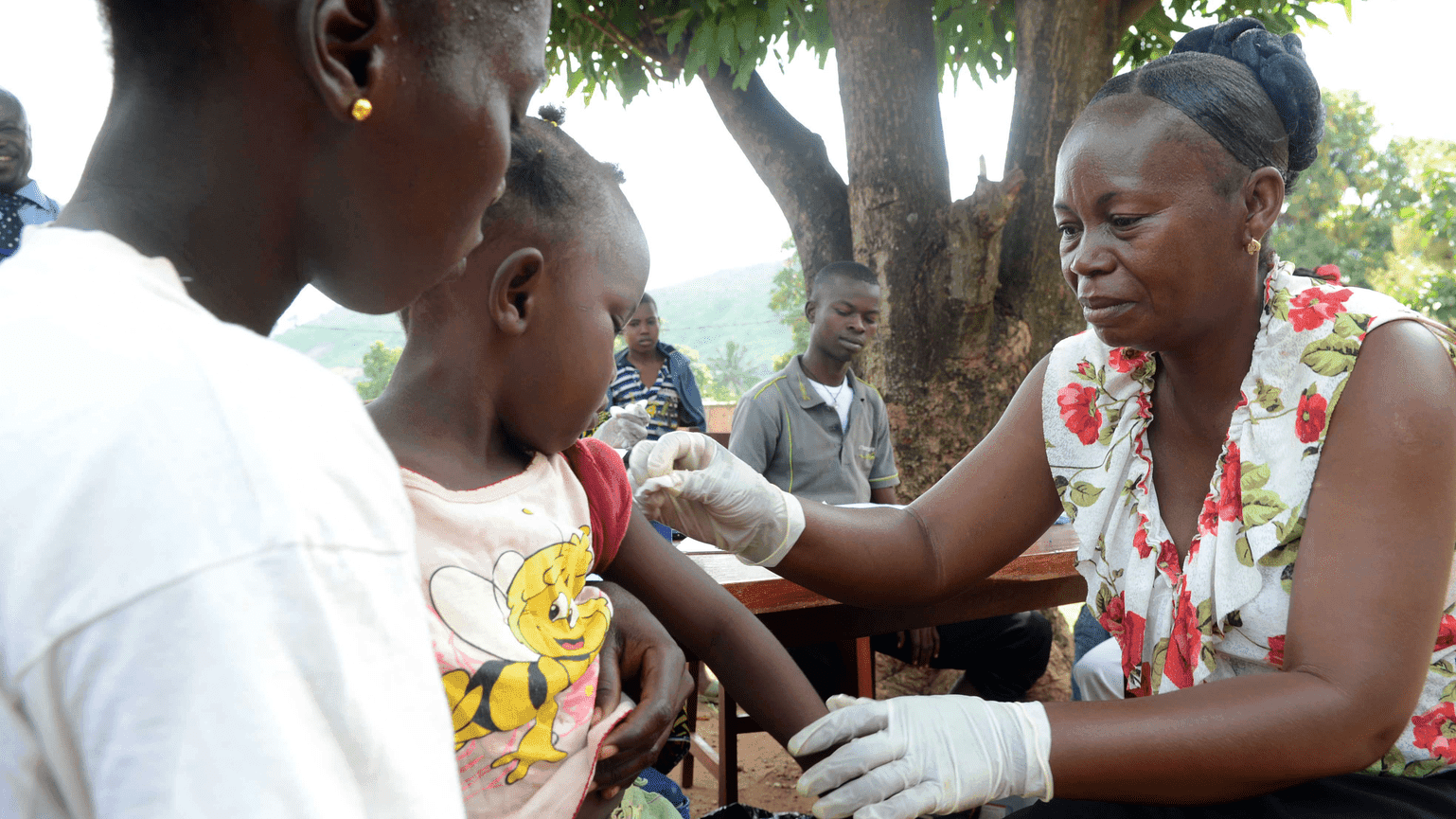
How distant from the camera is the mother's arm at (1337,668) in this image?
1339mm

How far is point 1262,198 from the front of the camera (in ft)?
5.40

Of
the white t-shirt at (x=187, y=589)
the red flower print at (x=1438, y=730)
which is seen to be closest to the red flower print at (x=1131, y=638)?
the red flower print at (x=1438, y=730)

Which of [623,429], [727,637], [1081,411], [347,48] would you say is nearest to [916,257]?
[623,429]

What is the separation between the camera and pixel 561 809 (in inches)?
45.8

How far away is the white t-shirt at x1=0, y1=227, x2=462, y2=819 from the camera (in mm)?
342

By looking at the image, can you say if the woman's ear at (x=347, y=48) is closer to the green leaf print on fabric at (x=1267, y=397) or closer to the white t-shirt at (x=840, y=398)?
the green leaf print on fabric at (x=1267, y=397)

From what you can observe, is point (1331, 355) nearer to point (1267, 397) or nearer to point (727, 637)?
point (1267, 397)

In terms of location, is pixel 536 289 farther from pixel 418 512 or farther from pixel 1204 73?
pixel 1204 73

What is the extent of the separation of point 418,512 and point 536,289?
36 cm

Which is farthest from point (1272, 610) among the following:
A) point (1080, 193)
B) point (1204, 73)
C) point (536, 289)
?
point (536, 289)

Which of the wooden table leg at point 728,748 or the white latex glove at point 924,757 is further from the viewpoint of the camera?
the wooden table leg at point 728,748

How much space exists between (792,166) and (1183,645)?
3704mm

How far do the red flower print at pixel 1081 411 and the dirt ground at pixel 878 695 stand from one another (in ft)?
7.73

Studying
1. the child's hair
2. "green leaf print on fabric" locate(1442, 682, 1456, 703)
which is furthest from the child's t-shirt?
"green leaf print on fabric" locate(1442, 682, 1456, 703)
